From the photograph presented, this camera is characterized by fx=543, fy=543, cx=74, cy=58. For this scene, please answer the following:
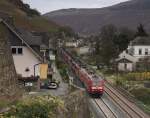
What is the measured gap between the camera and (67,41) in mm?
147875

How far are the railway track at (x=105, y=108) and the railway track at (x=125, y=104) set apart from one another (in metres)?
1.27

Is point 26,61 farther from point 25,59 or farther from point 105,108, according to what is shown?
point 105,108

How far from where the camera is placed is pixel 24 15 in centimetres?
16125

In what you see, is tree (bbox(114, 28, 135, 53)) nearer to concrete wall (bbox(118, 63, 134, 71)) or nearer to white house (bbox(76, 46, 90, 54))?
concrete wall (bbox(118, 63, 134, 71))

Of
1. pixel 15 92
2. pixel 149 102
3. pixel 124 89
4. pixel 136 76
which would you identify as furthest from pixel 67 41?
pixel 15 92

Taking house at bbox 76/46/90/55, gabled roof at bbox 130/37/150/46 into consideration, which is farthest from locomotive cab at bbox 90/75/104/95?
house at bbox 76/46/90/55

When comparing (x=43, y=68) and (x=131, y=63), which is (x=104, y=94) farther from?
(x=131, y=63)

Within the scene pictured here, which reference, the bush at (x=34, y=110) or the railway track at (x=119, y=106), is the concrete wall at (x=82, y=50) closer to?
the railway track at (x=119, y=106)

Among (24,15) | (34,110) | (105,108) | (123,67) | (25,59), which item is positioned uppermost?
(24,15)

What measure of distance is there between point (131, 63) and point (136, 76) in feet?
48.0

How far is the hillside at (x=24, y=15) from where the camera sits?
14673cm

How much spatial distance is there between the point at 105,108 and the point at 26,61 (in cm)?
915

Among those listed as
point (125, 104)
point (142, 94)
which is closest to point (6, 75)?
point (125, 104)

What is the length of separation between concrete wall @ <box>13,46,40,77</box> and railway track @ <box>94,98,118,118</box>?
684cm
